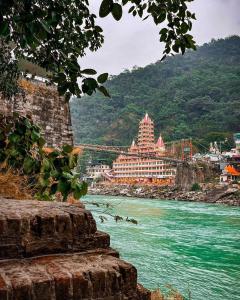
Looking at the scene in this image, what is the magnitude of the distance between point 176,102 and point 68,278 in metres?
98.6

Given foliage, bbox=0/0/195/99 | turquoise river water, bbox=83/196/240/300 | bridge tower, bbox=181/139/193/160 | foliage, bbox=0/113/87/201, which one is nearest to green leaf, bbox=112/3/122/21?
foliage, bbox=0/0/195/99

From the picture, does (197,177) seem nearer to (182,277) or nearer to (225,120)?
(225,120)

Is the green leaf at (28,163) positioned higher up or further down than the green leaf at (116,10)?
further down

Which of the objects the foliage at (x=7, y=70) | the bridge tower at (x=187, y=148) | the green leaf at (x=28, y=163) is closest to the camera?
the green leaf at (x=28, y=163)

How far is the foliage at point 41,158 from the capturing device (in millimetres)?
1749

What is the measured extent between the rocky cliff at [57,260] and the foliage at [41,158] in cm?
14

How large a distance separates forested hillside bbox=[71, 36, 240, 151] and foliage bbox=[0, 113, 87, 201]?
73.5 m

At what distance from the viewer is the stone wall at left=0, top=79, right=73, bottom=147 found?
9.56m

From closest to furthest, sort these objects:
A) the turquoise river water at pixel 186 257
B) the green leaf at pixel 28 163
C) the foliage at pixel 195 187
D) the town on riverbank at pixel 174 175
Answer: the green leaf at pixel 28 163 → the turquoise river water at pixel 186 257 → the town on riverbank at pixel 174 175 → the foliage at pixel 195 187

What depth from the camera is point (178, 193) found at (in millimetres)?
50219

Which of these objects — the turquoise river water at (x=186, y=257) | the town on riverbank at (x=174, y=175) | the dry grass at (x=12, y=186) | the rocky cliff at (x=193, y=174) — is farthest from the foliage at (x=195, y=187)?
the dry grass at (x=12, y=186)

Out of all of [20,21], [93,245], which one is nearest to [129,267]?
[93,245]

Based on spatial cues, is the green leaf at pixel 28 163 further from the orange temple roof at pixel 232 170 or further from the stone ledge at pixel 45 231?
the orange temple roof at pixel 232 170

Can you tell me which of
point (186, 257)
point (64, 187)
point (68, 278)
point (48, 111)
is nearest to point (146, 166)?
point (186, 257)
